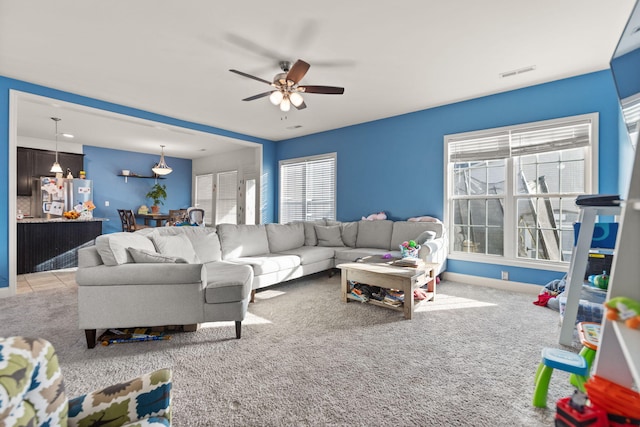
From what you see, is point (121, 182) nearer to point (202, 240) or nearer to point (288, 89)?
point (202, 240)

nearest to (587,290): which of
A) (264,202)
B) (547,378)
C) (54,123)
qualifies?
(547,378)

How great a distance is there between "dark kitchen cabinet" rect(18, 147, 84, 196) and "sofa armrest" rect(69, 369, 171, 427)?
25.4 feet

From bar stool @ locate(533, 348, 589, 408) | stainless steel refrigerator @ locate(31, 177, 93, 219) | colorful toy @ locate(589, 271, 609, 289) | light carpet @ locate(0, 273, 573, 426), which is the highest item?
stainless steel refrigerator @ locate(31, 177, 93, 219)

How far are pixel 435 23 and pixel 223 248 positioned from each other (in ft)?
10.9

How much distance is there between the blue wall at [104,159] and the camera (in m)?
3.66

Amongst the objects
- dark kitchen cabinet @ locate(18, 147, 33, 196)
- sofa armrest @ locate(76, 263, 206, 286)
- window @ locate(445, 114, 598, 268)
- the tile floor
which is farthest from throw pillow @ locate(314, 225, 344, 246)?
dark kitchen cabinet @ locate(18, 147, 33, 196)

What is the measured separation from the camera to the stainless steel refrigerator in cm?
621

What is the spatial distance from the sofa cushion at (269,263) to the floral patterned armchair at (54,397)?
2.48 m

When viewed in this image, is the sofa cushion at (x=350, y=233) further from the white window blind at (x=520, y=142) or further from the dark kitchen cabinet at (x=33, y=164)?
the dark kitchen cabinet at (x=33, y=164)

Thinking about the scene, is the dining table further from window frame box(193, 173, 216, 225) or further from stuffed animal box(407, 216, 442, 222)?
stuffed animal box(407, 216, 442, 222)

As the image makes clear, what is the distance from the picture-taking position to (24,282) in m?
4.35

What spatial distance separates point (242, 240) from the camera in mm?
4055

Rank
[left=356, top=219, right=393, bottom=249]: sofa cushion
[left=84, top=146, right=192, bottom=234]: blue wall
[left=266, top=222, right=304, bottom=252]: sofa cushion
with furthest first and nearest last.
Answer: [left=84, top=146, right=192, bottom=234]: blue wall < [left=356, top=219, right=393, bottom=249]: sofa cushion < [left=266, top=222, right=304, bottom=252]: sofa cushion

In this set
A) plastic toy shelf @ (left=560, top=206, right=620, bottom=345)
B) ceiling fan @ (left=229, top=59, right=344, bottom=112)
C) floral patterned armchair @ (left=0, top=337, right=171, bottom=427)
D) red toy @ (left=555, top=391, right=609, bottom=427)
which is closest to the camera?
floral patterned armchair @ (left=0, top=337, right=171, bottom=427)
